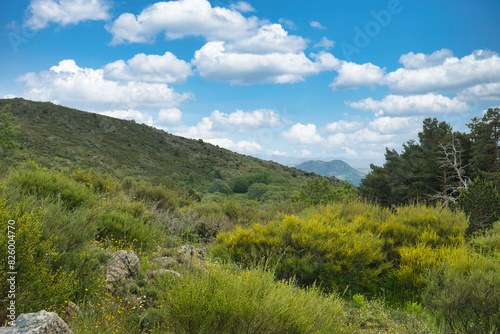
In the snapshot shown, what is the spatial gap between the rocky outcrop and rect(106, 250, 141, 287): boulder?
5.45 ft

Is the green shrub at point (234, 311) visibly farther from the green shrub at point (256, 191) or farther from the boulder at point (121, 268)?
the green shrub at point (256, 191)

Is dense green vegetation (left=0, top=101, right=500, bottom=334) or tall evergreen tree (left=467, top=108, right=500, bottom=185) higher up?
tall evergreen tree (left=467, top=108, right=500, bottom=185)

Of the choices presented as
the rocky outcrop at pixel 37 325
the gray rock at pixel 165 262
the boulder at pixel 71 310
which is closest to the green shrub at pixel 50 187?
the gray rock at pixel 165 262

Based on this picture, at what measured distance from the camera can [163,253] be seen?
6730 mm

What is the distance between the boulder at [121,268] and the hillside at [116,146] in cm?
3841

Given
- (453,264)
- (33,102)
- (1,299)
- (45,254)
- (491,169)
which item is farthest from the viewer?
(33,102)

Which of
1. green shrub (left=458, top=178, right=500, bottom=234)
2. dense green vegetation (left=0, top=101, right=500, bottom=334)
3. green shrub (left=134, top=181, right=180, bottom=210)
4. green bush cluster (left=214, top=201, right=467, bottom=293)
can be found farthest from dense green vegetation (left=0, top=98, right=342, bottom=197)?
green bush cluster (left=214, top=201, right=467, bottom=293)

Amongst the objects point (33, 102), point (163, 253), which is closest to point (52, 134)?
point (33, 102)

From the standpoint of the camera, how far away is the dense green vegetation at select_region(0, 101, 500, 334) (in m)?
3.04

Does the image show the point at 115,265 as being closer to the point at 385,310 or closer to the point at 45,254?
the point at 45,254

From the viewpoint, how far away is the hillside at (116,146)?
46.8 meters

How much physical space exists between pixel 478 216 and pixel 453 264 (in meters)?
10.0

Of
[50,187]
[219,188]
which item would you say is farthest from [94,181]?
[219,188]

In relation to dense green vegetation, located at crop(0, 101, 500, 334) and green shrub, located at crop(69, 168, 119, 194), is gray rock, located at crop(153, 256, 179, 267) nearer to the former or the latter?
dense green vegetation, located at crop(0, 101, 500, 334)
